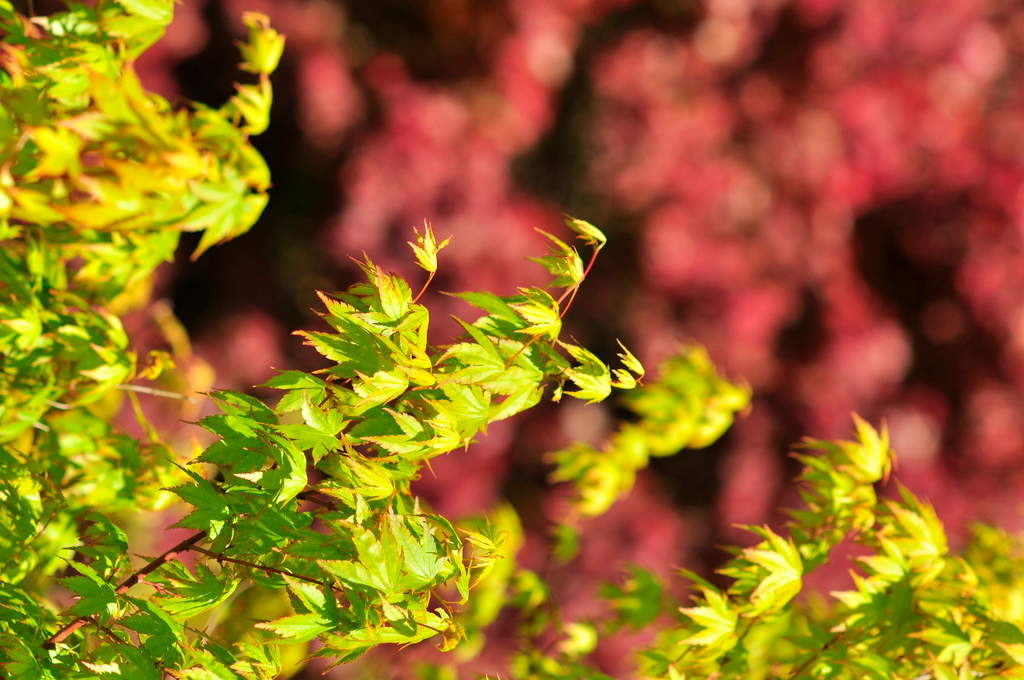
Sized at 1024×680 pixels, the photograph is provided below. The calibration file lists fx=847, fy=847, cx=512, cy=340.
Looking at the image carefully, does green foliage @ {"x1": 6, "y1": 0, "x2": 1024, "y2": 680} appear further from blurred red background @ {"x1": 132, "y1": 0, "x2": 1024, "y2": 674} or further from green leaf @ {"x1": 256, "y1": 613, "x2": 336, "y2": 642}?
blurred red background @ {"x1": 132, "y1": 0, "x2": 1024, "y2": 674}

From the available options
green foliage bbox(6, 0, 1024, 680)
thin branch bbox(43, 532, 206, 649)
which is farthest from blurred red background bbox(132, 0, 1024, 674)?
thin branch bbox(43, 532, 206, 649)

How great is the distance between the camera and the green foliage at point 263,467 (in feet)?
2.13

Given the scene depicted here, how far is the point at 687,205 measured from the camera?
2.93 m

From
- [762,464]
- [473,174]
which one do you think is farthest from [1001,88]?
[473,174]

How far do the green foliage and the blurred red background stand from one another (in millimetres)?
A: 1668

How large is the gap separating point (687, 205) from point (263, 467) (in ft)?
8.01

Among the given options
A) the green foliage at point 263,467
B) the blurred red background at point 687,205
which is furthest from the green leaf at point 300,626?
the blurred red background at point 687,205

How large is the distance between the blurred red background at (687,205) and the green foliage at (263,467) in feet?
5.47

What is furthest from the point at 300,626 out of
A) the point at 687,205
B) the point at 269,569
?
the point at 687,205

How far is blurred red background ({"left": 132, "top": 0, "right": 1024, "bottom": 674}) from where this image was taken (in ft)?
9.01

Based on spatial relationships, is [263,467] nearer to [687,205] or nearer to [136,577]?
[136,577]

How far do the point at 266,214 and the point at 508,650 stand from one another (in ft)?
5.67

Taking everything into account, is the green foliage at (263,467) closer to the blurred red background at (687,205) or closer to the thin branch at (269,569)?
the thin branch at (269,569)

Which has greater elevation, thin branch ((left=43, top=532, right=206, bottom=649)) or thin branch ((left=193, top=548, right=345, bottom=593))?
thin branch ((left=193, top=548, right=345, bottom=593))
